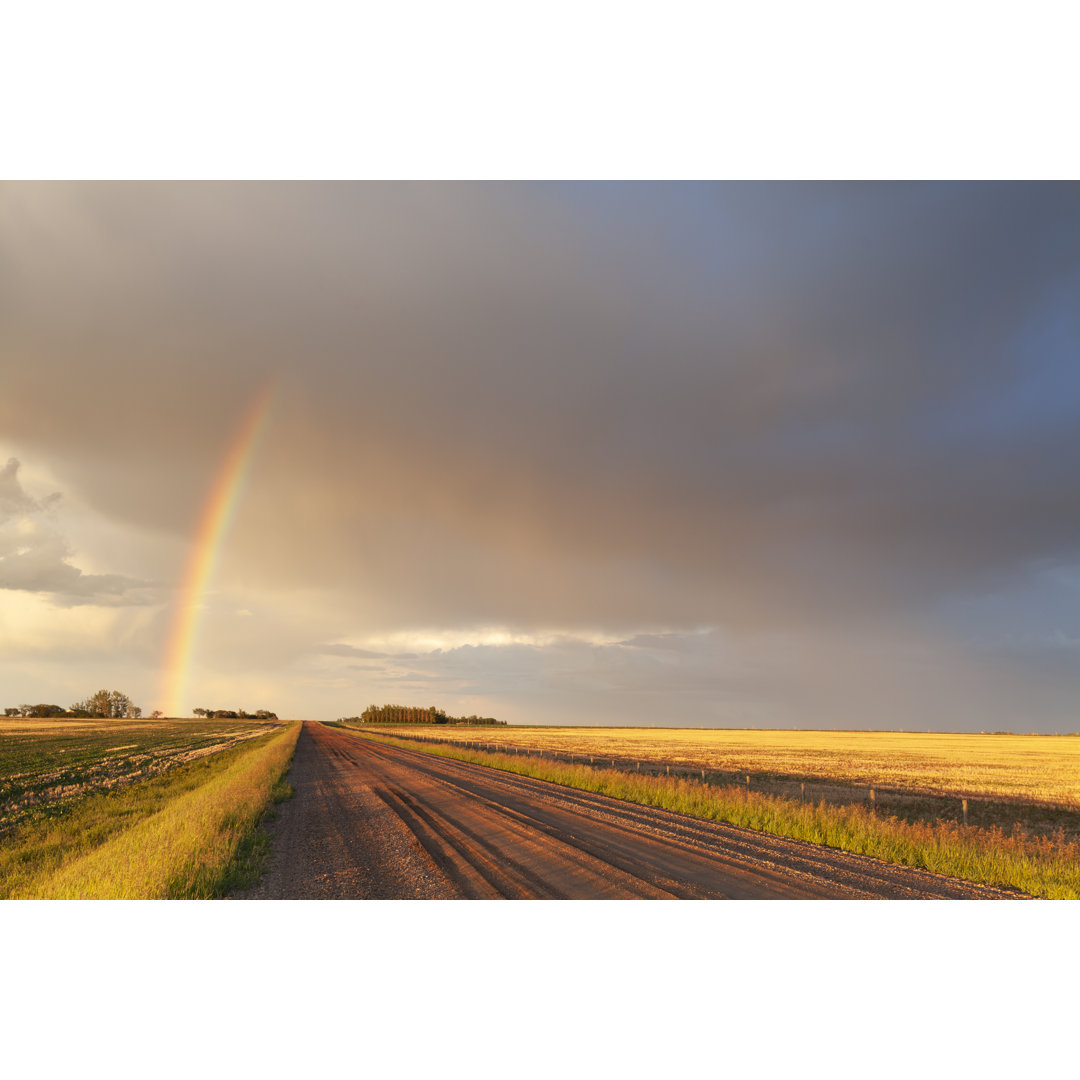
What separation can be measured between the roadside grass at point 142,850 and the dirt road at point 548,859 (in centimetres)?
94

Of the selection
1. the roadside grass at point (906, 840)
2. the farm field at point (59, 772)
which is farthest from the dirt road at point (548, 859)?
the farm field at point (59, 772)

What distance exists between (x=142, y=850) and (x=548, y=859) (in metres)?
8.85

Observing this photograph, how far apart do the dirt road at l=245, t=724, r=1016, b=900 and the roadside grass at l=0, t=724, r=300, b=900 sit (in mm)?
943

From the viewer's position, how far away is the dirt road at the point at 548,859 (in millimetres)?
10867

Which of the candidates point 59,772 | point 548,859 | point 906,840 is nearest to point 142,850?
point 548,859

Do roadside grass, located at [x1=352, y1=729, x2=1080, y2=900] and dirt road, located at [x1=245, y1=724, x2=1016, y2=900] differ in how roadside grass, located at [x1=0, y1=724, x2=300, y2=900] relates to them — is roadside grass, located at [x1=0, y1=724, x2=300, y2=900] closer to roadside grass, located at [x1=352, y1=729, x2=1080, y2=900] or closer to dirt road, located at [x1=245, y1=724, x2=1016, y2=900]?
dirt road, located at [x1=245, y1=724, x2=1016, y2=900]

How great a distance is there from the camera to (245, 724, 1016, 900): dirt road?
35.7ft

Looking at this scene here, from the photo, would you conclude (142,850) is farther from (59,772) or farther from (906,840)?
(59,772)

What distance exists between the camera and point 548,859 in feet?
41.6

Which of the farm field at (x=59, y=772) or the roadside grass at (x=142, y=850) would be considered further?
the farm field at (x=59, y=772)

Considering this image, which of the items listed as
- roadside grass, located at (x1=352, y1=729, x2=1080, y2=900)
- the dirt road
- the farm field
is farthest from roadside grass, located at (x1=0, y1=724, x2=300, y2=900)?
roadside grass, located at (x1=352, y1=729, x2=1080, y2=900)

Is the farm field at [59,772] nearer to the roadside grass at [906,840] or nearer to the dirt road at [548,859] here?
the dirt road at [548,859]

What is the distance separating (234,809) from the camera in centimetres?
1833
